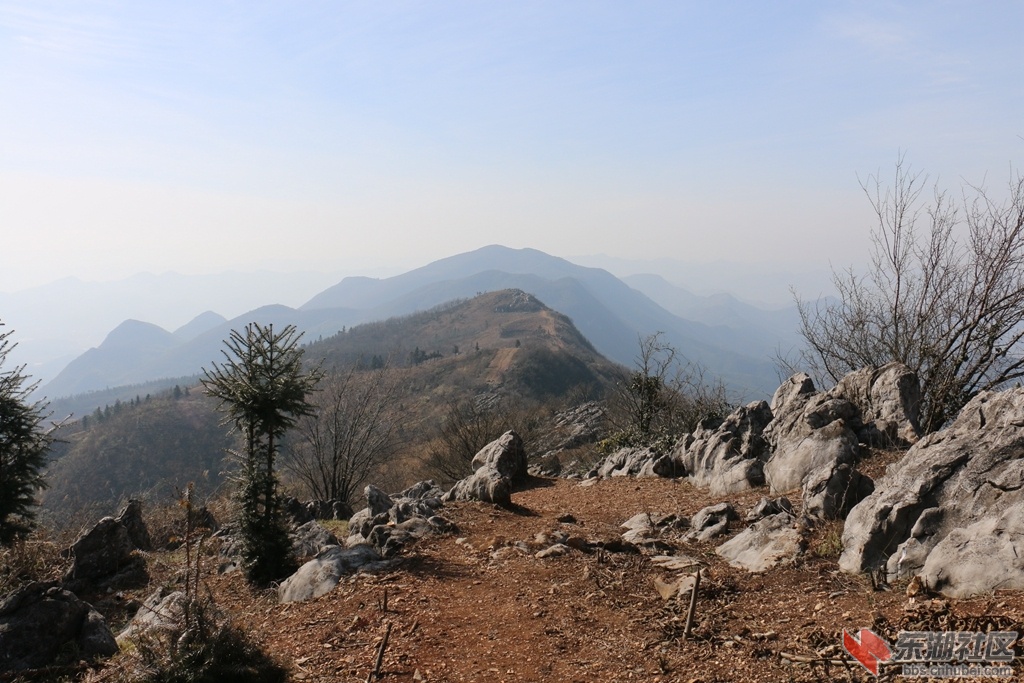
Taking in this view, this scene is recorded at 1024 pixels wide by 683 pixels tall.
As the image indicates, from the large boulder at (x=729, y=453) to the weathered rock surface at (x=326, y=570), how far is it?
8217mm

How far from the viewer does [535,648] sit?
7613 millimetres

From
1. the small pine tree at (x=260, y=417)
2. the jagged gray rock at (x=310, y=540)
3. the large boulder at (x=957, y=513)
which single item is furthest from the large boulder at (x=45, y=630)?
the large boulder at (x=957, y=513)

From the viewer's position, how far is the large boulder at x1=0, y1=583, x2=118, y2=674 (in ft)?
27.9

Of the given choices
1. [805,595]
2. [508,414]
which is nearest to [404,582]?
[805,595]

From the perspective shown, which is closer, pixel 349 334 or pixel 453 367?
pixel 453 367

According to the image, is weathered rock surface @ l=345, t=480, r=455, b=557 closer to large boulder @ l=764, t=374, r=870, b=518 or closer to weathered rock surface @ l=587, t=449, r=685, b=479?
weathered rock surface @ l=587, t=449, r=685, b=479

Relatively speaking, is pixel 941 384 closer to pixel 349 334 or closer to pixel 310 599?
pixel 310 599

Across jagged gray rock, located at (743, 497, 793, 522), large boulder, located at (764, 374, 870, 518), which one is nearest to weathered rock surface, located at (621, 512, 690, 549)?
jagged gray rock, located at (743, 497, 793, 522)

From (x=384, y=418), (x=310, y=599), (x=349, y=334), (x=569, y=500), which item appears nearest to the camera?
(x=310, y=599)

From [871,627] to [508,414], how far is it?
24.0m

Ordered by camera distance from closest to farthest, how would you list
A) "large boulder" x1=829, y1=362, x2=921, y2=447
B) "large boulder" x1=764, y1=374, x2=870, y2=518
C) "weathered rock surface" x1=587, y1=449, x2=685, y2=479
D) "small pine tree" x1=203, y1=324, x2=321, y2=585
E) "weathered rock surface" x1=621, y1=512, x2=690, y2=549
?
"weathered rock surface" x1=621, y1=512, x2=690, y2=549 < "small pine tree" x1=203, y1=324, x2=321, y2=585 < "large boulder" x1=764, y1=374, x2=870, y2=518 < "large boulder" x1=829, y1=362, x2=921, y2=447 < "weathered rock surface" x1=587, y1=449, x2=685, y2=479

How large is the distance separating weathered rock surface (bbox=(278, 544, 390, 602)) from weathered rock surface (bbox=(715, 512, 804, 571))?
6.02 m

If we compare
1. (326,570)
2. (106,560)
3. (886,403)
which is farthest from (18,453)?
(886,403)

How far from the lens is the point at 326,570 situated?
35.3 ft
